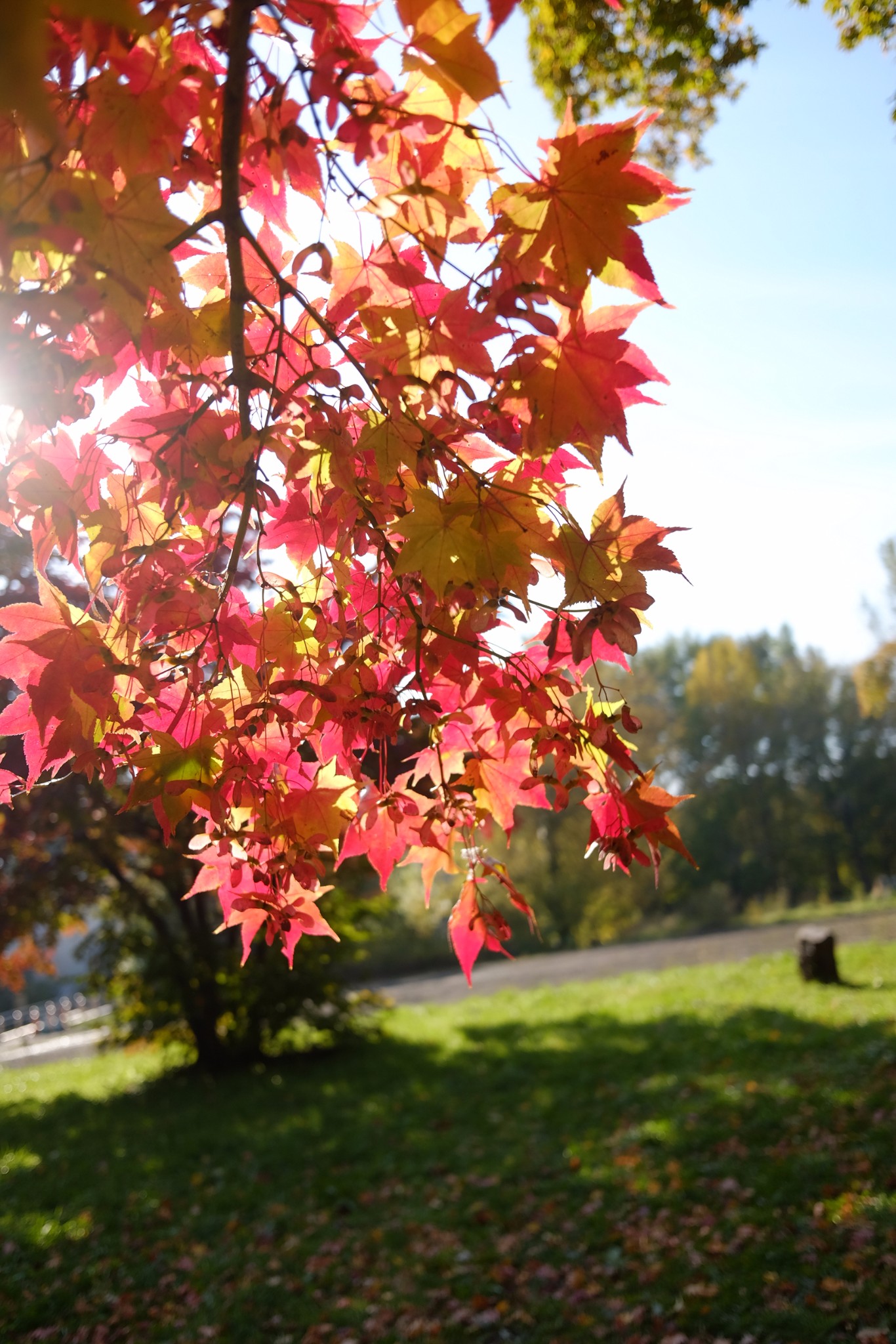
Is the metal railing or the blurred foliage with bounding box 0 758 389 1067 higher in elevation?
the blurred foliage with bounding box 0 758 389 1067

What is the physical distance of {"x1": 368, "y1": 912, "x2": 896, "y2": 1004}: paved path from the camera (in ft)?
38.9

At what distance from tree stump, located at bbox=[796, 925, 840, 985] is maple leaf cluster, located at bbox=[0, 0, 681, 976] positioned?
7.89 metres

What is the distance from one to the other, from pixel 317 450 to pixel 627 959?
44.6 feet

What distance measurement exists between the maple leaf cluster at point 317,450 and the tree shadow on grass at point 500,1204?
2787 mm

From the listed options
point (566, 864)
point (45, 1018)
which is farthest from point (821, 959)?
point (45, 1018)

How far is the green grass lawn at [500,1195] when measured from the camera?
10.8ft

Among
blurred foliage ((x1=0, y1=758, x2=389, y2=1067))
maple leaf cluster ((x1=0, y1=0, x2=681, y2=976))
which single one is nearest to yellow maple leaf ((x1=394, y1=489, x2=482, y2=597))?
maple leaf cluster ((x1=0, y1=0, x2=681, y2=976))

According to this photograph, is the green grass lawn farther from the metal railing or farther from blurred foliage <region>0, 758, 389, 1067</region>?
the metal railing

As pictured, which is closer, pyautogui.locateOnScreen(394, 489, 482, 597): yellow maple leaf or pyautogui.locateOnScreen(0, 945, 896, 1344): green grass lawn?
pyautogui.locateOnScreen(394, 489, 482, 597): yellow maple leaf

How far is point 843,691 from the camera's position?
34250 millimetres

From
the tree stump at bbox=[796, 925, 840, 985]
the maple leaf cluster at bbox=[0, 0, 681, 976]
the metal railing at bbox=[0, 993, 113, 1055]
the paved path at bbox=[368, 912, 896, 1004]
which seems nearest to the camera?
the maple leaf cluster at bbox=[0, 0, 681, 976]

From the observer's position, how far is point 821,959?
27.0 ft

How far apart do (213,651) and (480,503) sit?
496mm

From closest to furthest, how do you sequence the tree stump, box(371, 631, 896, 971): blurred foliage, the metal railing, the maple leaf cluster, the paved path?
1. the maple leaf cluster
2. the tree stump
3. the paved path
4. the metal railing
5. box(371, 631, 896, 971): blurred foliage
